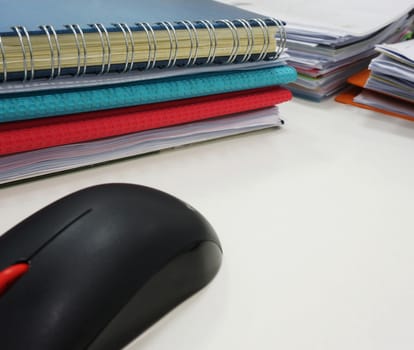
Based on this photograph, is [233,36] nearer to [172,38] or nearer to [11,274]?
[172,38]

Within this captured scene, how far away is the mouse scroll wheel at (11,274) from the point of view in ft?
0.80

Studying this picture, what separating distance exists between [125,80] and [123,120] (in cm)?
4

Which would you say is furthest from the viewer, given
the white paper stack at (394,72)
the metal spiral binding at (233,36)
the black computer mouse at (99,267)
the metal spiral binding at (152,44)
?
the white paper stack at (394,72)

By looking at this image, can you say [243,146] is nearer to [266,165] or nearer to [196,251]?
[266,165]

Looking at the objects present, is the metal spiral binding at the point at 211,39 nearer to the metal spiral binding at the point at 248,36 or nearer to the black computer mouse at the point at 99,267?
the metal spiral binding at the point at 248,36

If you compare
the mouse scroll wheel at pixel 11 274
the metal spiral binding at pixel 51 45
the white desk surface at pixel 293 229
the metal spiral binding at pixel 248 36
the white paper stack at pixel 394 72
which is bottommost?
the white desk surface at pixel 293 229

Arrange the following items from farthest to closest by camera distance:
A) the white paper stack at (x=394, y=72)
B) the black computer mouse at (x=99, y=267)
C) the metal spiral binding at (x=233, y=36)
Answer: the white paper stack at (x=394, y=72)
the metal spiral binding at (x=233, y=36)
the black computer mouse at (x=99, y=267)

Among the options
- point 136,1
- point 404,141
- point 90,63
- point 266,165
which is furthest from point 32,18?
point 404,141

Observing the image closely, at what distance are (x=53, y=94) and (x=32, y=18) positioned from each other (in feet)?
0.27

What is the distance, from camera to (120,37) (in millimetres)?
436

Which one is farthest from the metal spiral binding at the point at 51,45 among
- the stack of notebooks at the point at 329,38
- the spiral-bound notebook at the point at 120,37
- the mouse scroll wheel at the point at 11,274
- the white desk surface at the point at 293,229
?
the stack of notebooks at the point at 329,38

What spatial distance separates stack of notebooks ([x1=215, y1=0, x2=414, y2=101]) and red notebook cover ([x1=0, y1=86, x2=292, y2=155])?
145 mm

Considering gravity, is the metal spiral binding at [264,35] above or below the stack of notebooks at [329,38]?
above

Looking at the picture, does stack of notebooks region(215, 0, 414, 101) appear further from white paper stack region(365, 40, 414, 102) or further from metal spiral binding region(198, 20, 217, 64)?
metal spiral binding region(198, 20, 217, 64)
